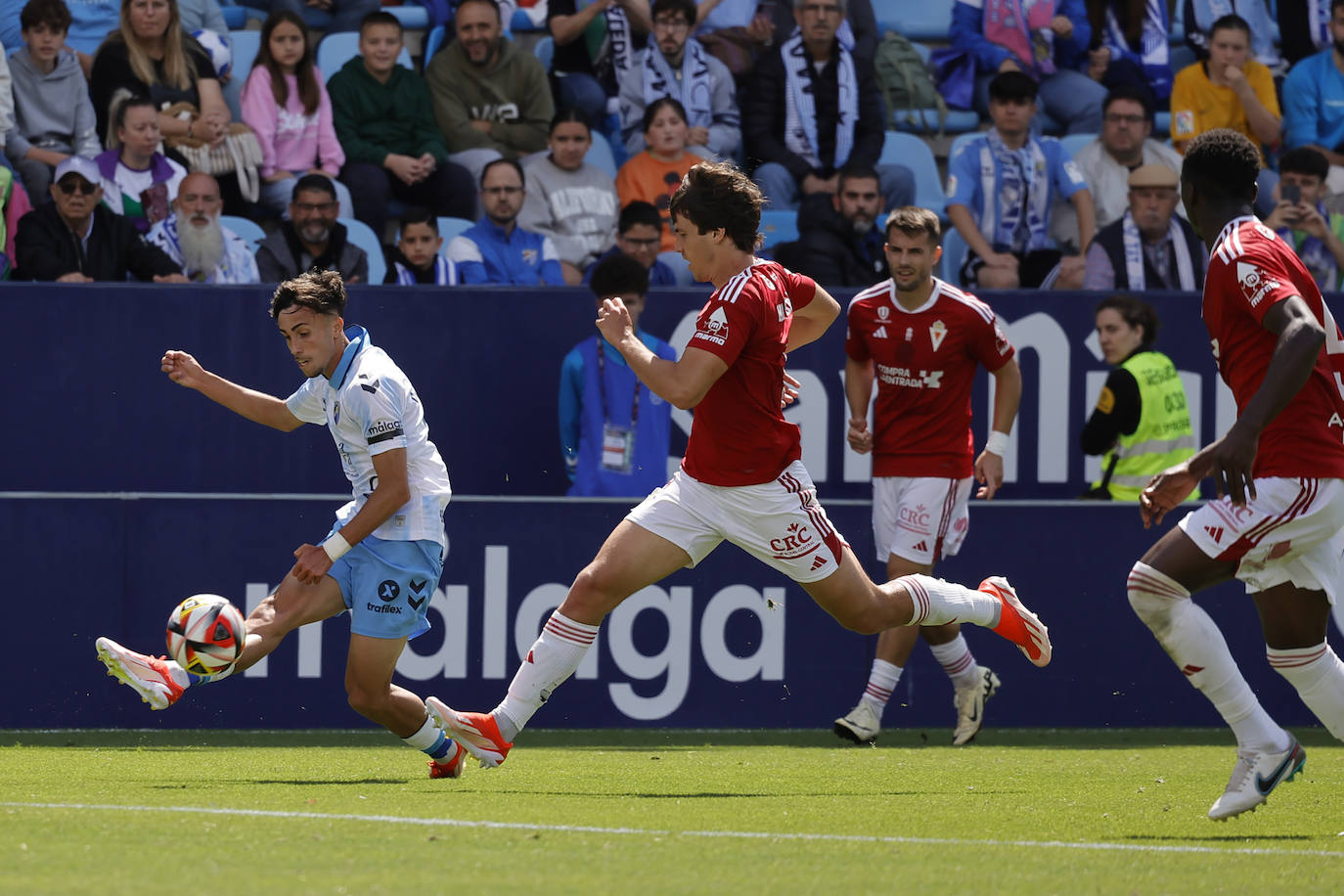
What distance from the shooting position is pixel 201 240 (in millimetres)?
11398

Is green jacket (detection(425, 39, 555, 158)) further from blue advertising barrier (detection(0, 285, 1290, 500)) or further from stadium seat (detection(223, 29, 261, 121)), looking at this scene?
blue advertising barrier (detection(0, 285, 1290, 500))

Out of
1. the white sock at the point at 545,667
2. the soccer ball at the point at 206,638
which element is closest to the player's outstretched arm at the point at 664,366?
the white sock at the point at 545,667

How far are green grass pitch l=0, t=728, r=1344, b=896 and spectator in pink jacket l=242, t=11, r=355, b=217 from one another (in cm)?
459

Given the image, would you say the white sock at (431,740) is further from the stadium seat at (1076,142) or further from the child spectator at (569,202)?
the stadium seat at (1076,142)

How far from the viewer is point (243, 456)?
11094 millimetres

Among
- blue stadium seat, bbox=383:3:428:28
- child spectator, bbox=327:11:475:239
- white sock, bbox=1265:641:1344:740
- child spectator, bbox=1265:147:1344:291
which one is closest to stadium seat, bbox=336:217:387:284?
child spectator, bbox=327:11:475:239

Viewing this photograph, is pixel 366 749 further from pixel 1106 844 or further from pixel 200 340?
pixel 1106 844

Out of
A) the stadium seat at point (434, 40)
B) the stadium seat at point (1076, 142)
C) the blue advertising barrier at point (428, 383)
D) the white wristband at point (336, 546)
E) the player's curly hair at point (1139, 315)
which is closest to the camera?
the white wristband at point (336, 546)

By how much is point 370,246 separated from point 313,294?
4.94 m

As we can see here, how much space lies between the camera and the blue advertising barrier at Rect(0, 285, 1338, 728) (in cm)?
965

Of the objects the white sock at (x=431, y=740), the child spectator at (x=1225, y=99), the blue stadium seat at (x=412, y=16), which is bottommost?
the white sock at (x=431, y=740)

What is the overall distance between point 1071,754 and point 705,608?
2.11m

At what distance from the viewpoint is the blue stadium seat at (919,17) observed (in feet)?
49.1

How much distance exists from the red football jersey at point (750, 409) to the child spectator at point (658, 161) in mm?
6132
